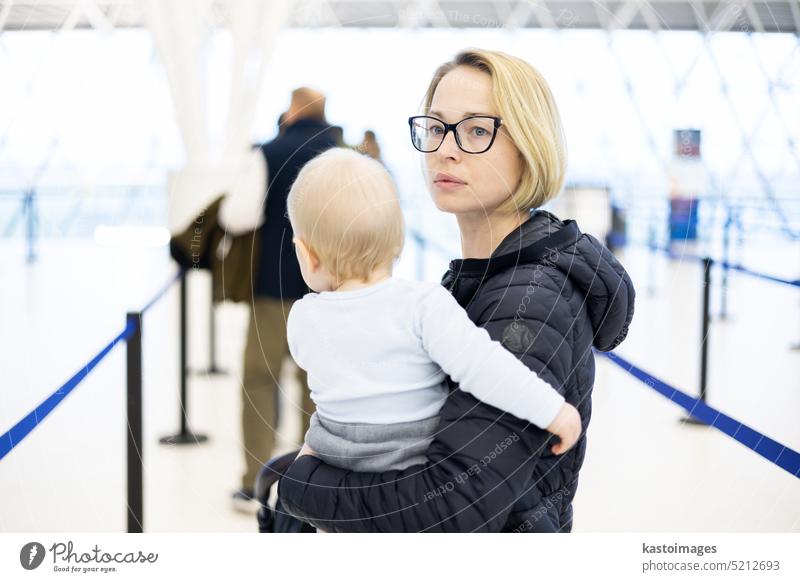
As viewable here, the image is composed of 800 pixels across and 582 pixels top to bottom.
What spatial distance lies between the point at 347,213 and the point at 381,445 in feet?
0.91

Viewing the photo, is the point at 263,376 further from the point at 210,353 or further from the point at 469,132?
the point at 469,132

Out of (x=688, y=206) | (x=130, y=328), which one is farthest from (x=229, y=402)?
(x=688, y=206)

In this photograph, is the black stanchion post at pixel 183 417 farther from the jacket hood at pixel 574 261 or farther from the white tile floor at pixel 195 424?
the jacket hood at pixel 574 261

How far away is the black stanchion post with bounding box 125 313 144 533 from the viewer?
1.52m

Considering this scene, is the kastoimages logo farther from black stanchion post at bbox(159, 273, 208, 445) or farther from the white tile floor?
black stanchion post at bbox(159, 273, 208, 445)

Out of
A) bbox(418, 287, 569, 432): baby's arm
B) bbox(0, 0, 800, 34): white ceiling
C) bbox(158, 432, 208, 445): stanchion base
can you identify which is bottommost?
bbox(158, 432, 208, 445): stanchion base

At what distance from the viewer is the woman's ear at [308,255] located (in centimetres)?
97

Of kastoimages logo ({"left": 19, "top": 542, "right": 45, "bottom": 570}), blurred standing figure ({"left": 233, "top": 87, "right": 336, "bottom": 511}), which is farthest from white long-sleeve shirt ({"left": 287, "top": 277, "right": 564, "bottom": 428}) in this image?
kastoimages logo ({"left": 19, "top": 542, "right": 45, "bottom": 570})

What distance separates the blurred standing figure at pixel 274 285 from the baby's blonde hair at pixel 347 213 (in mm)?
403

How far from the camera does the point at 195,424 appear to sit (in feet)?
10.5

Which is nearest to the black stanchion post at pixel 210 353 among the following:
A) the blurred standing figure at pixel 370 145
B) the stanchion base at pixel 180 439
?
the stanchion base at pixel 180 439

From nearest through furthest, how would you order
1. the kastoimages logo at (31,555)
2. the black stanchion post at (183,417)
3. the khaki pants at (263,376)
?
the kastoimages logo at (31,555)
the khaki pants at (263,376)
the black stanchion post at (183,417)

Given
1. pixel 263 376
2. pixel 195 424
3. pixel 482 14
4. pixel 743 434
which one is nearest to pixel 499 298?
pixel 482 14

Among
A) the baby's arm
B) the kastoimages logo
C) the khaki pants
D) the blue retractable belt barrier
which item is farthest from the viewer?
the khaki pants
